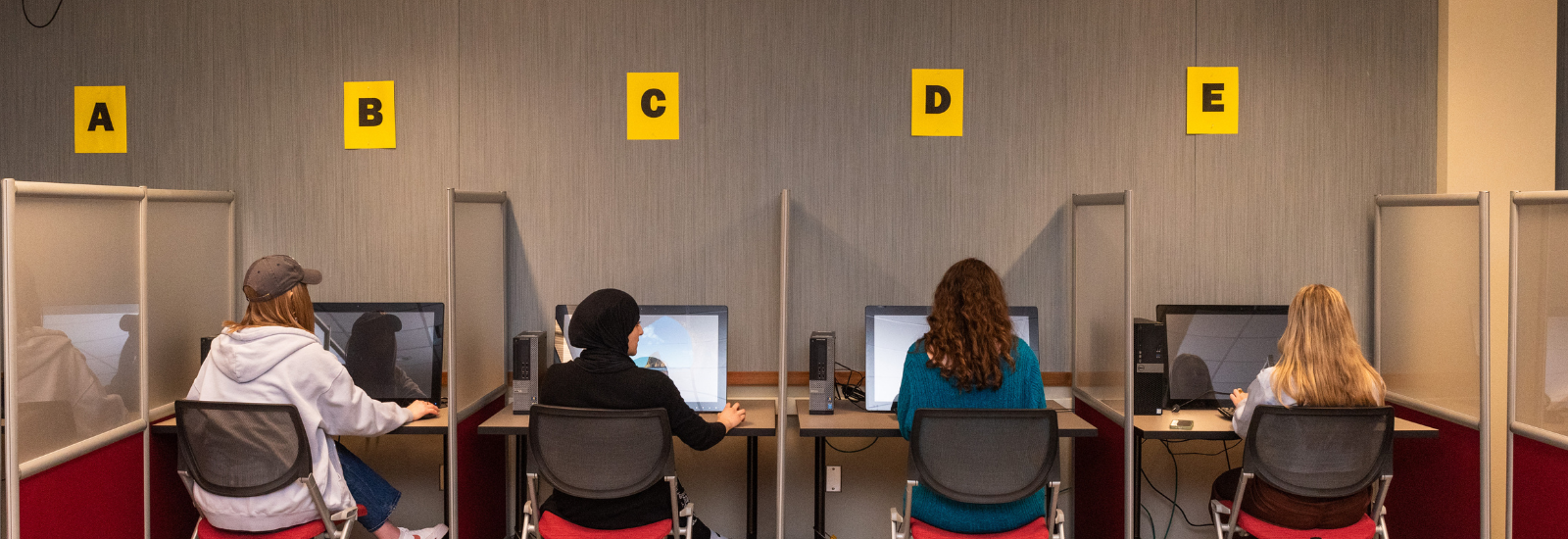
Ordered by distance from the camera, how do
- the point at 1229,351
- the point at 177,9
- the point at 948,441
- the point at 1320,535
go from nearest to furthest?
1. the point at 948,441
2. the point at 1320,535
3. the point at 1229,351
4. the point at 177,9

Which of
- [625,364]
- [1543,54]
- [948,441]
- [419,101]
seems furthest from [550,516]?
[1543,54]

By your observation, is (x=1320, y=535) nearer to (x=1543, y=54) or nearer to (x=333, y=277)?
(x=1543, y=54)

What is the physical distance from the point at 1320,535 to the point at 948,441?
104 cm

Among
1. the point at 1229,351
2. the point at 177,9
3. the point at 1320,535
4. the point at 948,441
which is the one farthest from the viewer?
the point at 177,9

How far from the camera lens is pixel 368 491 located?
2432mm

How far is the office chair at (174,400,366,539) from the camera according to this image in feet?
7.10

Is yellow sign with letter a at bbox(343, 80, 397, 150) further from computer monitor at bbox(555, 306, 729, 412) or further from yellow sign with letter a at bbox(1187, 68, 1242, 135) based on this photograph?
yellow sign with letter a at bbox(1187, 68, 1242, 135)

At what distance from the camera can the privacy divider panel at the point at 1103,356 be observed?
8.39 feet

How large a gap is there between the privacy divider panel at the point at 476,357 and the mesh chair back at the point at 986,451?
1393 millimetres

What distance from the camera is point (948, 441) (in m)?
2.13

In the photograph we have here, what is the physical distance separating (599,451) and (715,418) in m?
0.74

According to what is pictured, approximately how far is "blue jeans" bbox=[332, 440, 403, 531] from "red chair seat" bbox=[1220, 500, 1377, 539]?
7.77 feet

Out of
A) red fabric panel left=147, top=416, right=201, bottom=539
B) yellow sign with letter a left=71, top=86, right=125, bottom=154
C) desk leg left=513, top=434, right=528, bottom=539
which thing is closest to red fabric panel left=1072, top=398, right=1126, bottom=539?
desk leg left=513, top=434, right=528, bottom=539

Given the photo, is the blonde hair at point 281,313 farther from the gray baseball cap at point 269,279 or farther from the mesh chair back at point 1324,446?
the mesh chair back at point 1324,446
